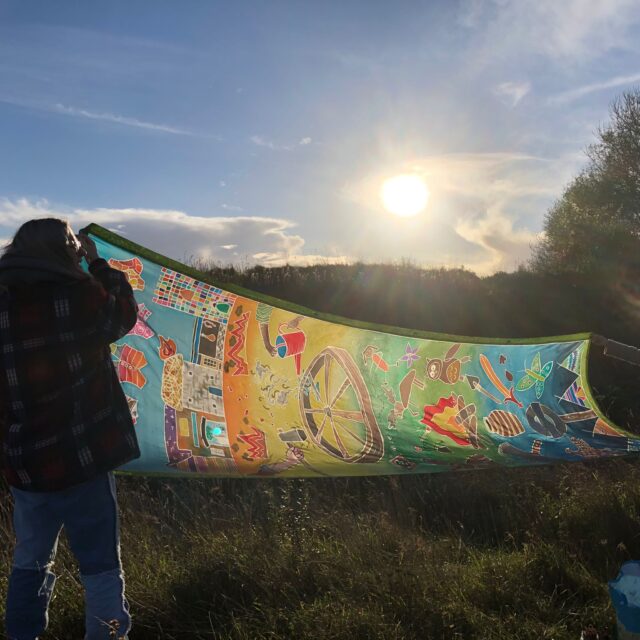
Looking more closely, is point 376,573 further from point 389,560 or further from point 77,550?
point 77,550

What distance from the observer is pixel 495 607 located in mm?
3203

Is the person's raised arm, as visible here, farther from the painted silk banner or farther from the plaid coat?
the painted silk banner

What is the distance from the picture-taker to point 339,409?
4.73 meters

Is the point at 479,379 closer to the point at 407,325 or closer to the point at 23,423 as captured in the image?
the point at 23,423

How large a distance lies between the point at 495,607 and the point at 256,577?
133 cm

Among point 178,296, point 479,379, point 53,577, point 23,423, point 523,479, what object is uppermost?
point 178,296

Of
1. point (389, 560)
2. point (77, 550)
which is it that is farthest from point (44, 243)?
point (389, 560)

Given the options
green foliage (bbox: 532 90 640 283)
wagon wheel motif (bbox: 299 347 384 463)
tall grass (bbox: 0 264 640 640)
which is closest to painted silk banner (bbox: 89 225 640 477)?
wagon wheel motif (bbox: 299 347 384 463)

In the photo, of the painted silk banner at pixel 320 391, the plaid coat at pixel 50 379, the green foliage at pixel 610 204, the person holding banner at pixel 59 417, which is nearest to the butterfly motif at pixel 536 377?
the painted silk banner at pixel 320 391

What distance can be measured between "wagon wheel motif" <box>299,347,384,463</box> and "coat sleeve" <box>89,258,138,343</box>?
216cm

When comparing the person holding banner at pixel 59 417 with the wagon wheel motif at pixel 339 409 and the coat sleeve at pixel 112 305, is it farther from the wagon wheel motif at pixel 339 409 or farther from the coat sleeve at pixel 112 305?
the wagon wheel motif at pixel 339 409

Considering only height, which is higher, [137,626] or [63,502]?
[63,502]

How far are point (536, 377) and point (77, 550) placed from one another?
12.7 ft

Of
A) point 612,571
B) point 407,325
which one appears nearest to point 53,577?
point 612,571
